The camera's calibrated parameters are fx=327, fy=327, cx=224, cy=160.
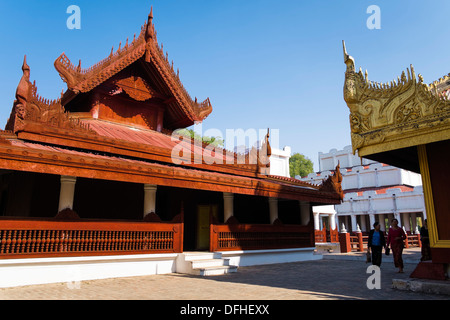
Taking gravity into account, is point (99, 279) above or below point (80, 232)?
below

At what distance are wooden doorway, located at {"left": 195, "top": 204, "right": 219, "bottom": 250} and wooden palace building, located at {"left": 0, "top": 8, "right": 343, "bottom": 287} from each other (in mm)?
46

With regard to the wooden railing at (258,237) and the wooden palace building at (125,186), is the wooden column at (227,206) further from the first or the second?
the wooden railing at (258,237)

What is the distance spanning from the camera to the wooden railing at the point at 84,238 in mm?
7621

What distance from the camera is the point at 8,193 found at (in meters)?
10.7

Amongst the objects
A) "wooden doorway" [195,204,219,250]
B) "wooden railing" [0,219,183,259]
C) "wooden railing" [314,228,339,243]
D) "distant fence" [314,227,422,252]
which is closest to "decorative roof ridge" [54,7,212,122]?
"wooden doorway" [195,204,219,250]

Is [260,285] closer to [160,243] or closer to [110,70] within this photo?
[160,243]

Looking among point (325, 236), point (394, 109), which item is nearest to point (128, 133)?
point (394, 109)

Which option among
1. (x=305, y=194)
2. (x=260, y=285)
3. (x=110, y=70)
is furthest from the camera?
(x=305, y=194)

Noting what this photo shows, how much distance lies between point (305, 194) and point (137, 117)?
7999mm

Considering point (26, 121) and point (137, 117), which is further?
point (137, 117)

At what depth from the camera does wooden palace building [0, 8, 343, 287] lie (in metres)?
8.05

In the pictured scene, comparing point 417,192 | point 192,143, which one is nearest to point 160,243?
point 192,143

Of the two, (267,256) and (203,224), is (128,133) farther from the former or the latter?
(267,256)

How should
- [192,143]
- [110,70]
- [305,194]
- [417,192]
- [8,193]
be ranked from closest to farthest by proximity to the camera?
[8,193] → [110,70] → [305,194] → [192,143] → [417,192]
